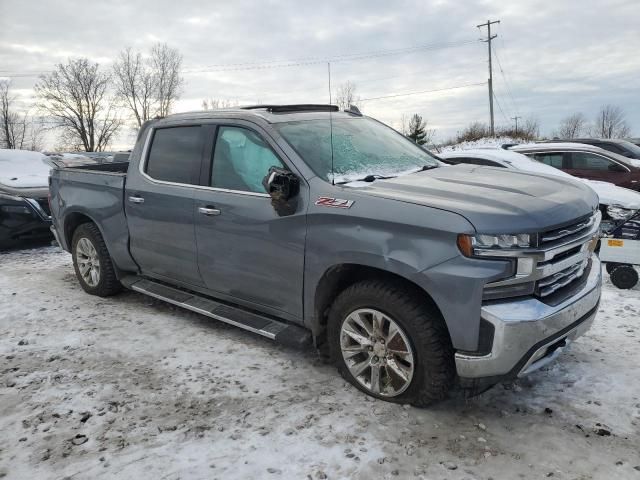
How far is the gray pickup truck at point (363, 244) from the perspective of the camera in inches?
109

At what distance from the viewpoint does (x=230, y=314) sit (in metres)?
4.04

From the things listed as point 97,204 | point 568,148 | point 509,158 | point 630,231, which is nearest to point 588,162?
point 568,148

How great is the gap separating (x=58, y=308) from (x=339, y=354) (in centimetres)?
330

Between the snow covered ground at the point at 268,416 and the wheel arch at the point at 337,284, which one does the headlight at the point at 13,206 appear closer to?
the snow covered ground at the point at 268,416

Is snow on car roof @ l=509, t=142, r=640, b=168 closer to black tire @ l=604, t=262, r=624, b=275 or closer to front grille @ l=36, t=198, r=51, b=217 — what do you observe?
black tire @ l=604, t=262, r=624, b=275

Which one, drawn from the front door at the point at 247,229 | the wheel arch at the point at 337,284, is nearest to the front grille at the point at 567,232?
the wheel arch at the point at 337,284

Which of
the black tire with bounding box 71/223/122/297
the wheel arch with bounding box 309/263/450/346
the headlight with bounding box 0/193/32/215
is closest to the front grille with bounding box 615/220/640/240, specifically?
the wheel arch with bounding box 309/263/450/346

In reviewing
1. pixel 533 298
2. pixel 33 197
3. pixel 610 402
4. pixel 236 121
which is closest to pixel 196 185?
pixel 236 121

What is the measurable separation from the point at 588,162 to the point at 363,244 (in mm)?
8847

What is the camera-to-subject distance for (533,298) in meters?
2.83

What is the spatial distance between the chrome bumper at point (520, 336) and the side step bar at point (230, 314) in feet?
4.07

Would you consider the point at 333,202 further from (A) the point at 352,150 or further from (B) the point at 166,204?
(B) the point at 166,204

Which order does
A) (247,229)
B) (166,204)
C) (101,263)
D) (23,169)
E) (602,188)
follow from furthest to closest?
(23,169) < (602,188) < (101,263) < (166,204) < (247,229)

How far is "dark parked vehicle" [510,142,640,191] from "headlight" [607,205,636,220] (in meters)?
3.05
